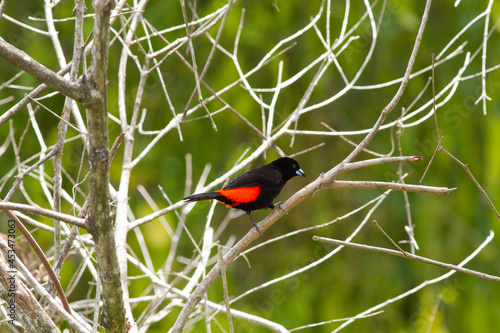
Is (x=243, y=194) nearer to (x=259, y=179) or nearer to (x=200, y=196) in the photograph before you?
(x=259, y=179)

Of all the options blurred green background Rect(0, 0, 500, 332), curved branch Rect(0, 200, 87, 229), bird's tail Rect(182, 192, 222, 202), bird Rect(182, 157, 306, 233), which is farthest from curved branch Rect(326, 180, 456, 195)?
blurred green background Rect(0, 0, 500, 332)

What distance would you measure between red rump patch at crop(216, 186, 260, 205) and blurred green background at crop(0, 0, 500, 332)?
4.98 ft

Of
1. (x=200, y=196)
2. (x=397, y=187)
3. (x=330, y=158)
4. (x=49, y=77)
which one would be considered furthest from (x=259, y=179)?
(x=49, y=77)

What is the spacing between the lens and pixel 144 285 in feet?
16.4

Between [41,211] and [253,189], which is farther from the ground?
[41,211]

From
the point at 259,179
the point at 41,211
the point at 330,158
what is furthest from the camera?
the point at 330,158

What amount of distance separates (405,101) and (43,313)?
4.22 m

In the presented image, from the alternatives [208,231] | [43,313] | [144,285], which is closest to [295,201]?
[43,313]

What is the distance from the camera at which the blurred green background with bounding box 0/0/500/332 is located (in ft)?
16.9

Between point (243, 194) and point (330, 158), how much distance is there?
7.34ft

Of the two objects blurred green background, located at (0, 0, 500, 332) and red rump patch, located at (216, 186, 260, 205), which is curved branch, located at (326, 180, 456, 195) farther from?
blurred green background, located at (0, 0, 500, 332)

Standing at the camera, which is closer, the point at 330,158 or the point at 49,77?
the point at 49,77

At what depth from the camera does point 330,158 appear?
18.5ft

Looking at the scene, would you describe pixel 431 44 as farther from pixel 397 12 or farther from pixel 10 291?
pixel 10 291
